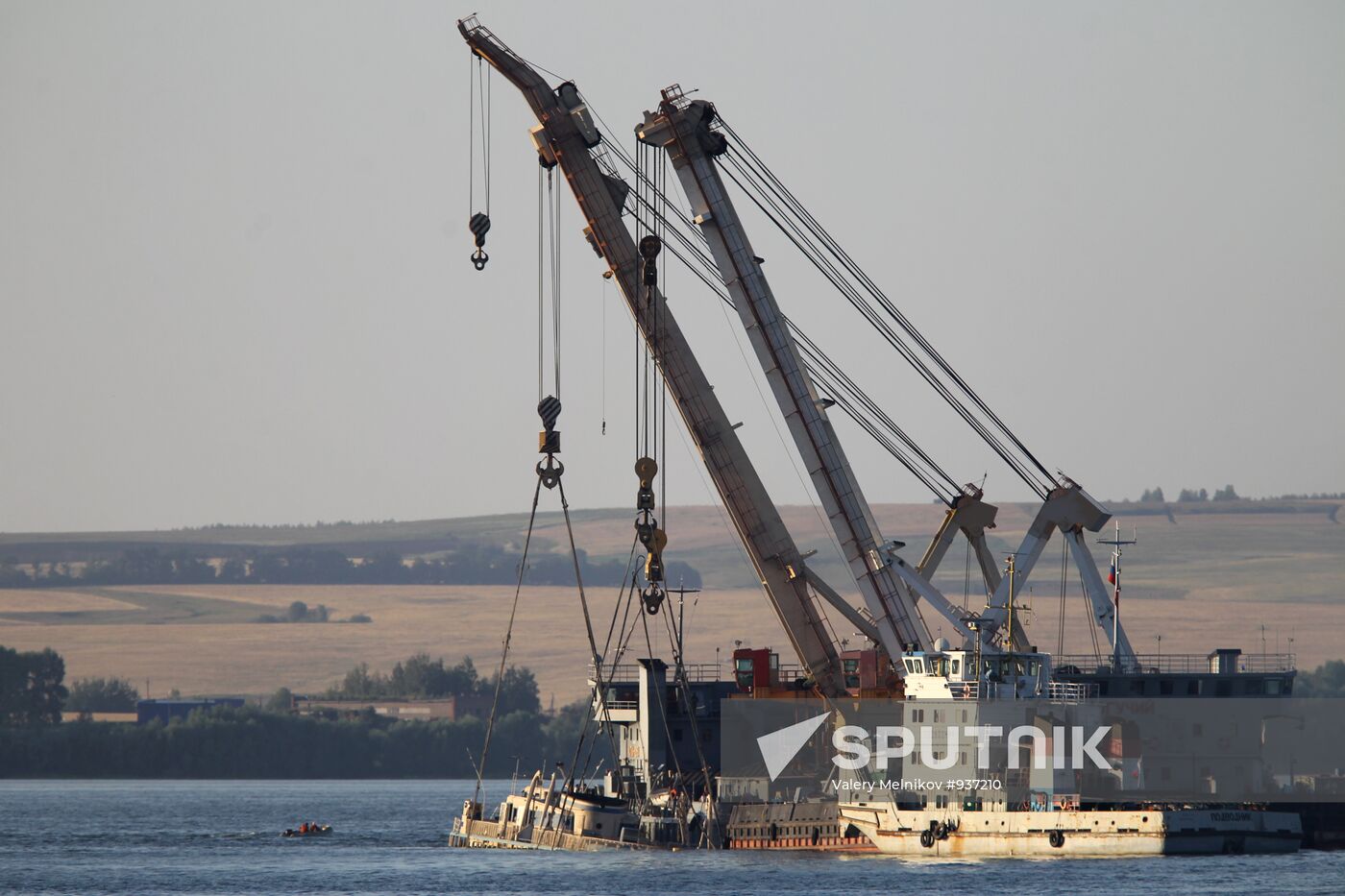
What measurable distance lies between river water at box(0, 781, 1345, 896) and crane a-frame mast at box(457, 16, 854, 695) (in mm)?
11358

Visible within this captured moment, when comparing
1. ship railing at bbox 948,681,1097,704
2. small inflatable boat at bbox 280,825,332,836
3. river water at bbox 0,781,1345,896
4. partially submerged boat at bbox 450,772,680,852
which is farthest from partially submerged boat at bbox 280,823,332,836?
ship railing at bbox 948,681,1097,704

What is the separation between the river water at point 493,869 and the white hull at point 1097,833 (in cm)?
61

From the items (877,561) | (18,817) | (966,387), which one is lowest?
(18,817)

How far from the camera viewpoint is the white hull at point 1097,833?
70.4 m

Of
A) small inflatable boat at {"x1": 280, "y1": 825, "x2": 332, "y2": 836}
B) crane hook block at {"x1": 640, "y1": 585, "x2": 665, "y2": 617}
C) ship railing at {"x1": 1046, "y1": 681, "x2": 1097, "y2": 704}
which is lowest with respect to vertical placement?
small inflatable boat at {"x1": 280, "y1": 825, "x2": 332, "y2": 836}

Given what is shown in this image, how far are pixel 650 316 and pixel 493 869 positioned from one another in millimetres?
19897

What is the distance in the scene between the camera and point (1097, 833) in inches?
2781

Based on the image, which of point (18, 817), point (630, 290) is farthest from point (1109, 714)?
point (18, 817)

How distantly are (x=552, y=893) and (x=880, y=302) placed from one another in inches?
976

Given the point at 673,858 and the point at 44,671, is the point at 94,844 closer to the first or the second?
the point at 673,858

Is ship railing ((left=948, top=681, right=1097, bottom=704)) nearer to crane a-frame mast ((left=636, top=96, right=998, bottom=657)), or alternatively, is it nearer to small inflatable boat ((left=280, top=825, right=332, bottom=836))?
crane a-frame mast ((left=636, top=96, right=998, bottom=657))

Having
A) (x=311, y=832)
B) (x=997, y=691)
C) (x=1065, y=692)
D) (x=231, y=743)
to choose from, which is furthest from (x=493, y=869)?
(x=231, y=743)

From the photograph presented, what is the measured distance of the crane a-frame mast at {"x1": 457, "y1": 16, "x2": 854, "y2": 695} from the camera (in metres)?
76.1

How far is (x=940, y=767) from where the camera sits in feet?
243
